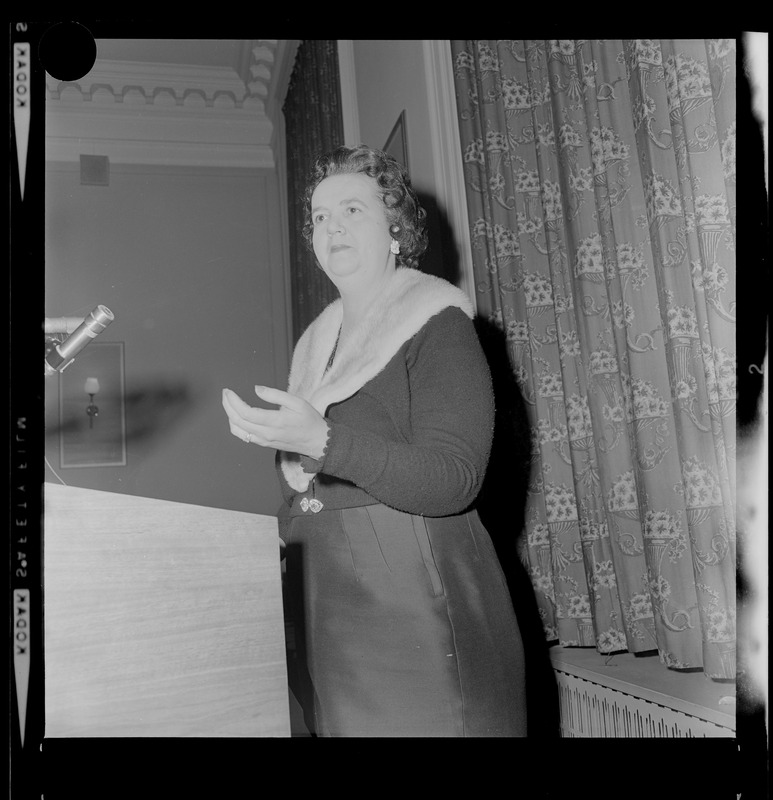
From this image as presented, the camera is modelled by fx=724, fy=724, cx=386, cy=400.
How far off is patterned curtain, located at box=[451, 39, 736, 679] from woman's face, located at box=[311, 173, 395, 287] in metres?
0.44

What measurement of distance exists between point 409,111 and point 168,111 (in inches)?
22.6

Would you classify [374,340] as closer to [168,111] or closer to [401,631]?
[401,631]

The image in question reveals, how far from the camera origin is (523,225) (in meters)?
1.46

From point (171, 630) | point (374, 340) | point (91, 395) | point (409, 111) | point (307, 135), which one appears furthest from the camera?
point (307, 135)

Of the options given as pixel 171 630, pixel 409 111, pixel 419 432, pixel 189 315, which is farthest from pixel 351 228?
pixel 189 315

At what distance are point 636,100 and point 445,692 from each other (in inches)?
36.7

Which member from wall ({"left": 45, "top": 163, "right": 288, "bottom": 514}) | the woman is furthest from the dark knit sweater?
wall ({"left": 45, "top": 163, "right": 288, "bottom": 514})

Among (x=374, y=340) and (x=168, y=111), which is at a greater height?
(x=168, y=111)

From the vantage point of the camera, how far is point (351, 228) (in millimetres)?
997

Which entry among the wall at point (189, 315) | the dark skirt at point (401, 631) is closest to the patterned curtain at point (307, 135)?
the wall at point (189, 315)

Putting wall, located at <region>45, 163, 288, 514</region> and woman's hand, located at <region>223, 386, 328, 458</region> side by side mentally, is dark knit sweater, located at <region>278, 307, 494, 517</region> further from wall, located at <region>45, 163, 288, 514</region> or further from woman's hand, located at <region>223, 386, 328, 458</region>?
wall, located at <region>45, 163, 288, 514</region>

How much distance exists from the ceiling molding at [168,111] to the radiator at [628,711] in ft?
3.67
